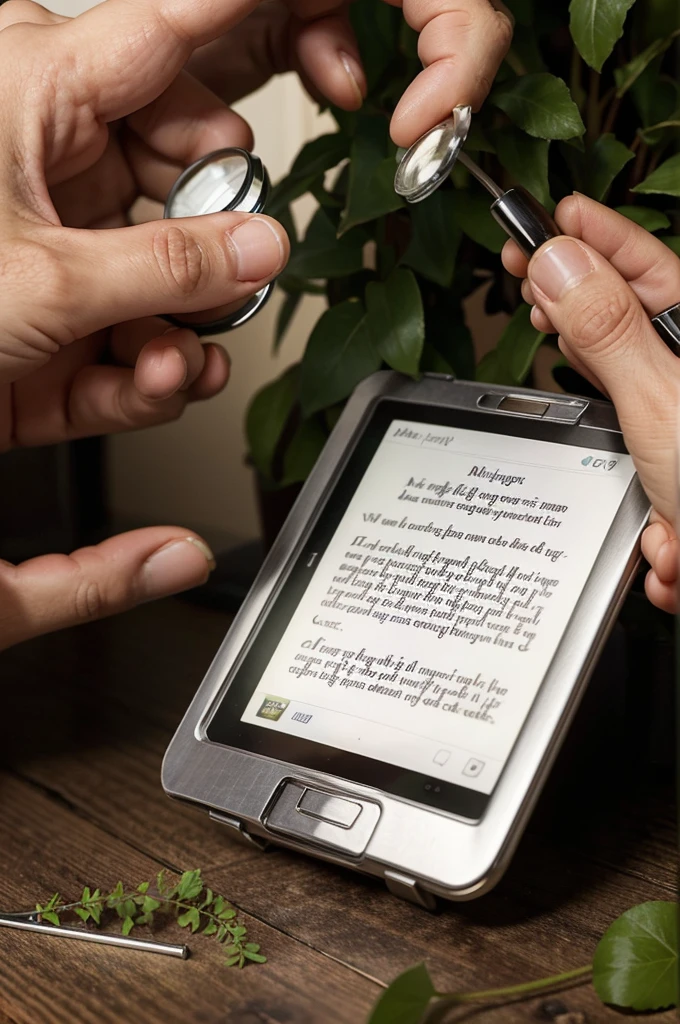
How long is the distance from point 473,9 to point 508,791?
412 millimetres

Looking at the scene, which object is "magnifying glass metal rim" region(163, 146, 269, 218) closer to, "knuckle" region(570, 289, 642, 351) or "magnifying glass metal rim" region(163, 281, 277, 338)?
"magnifying glass metal rim" region(163, 281, 277, 338)

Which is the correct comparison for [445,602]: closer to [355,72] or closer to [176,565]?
[176,565]

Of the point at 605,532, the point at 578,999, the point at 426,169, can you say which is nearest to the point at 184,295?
the point at 426,169

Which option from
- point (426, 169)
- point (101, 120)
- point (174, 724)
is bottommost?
point (174, 724)

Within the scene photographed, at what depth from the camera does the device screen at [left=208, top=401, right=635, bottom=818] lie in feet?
1.58

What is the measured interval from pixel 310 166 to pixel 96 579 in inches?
12.5

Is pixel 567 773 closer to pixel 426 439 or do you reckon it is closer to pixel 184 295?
pixel 426 439

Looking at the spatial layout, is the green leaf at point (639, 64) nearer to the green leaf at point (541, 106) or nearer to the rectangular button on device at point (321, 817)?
the green leaf at point (541, 106)

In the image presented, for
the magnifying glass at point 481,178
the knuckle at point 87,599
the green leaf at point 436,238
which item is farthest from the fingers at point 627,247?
the knuckle at point 87,599

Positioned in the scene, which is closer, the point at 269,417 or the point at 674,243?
the point at 674,243

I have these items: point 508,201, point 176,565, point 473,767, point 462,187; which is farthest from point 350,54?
point 473,767

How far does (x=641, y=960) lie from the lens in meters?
0.40

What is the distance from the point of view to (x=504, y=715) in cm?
47

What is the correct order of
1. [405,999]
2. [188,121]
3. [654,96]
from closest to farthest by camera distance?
[405,999] < [654,96] < [188,121]
